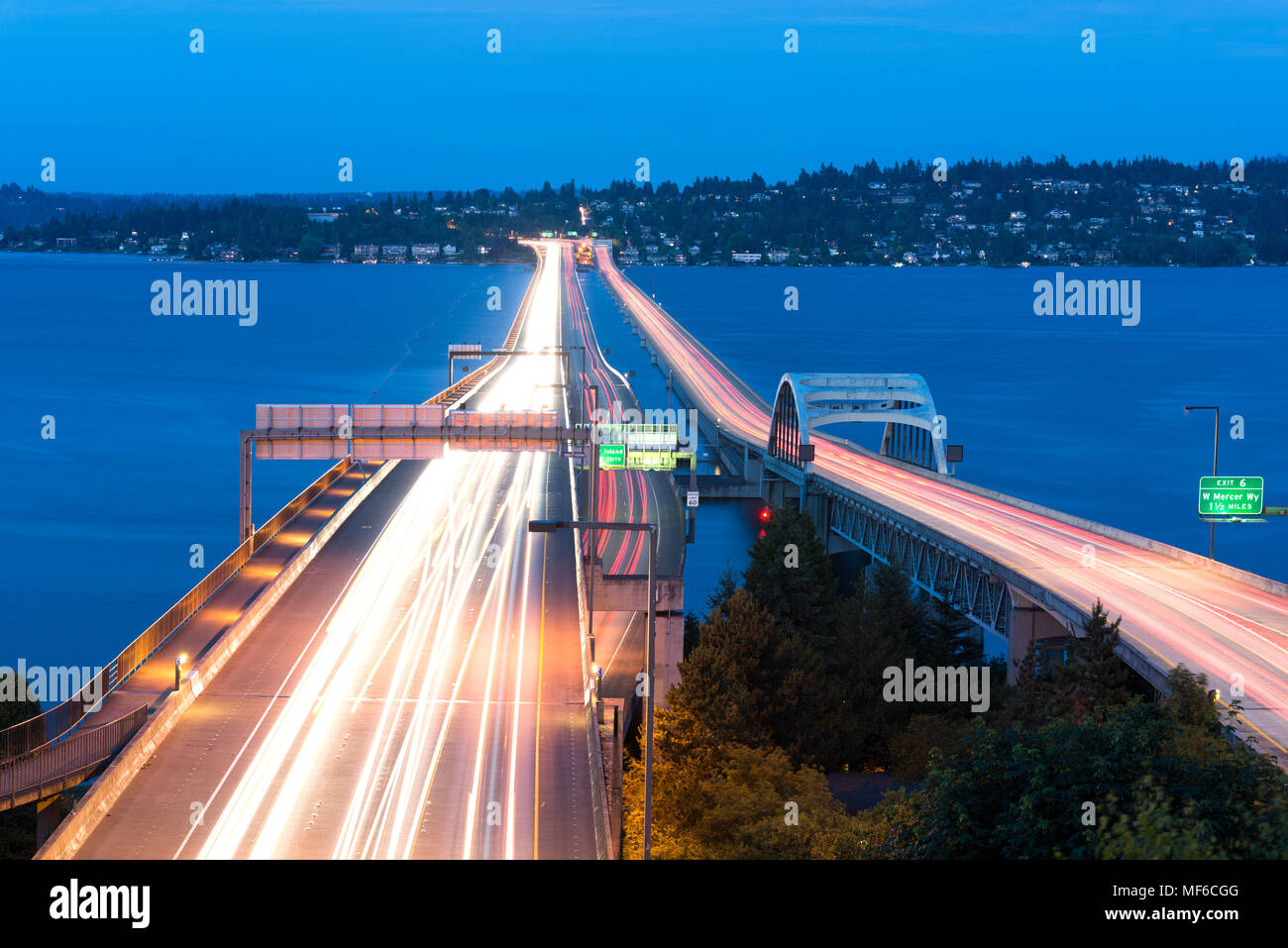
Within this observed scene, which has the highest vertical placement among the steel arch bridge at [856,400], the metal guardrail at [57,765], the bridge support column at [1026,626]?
the steel arch bridge at [856,400]

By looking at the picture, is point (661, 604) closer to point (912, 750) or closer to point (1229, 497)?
point (912, 750)

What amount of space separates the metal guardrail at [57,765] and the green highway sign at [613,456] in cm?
3520

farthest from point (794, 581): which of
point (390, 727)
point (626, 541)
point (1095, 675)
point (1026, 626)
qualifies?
point (390, 727)

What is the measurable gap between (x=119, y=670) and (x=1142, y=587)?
26683mm

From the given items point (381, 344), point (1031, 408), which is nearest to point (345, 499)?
point (1031, 408)

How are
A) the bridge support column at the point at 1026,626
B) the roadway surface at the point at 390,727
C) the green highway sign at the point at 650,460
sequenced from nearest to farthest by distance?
the roadway surface at the point at 390,727
the bridge support column at the point at 1026,626
the green highway sign at the point at 650,460

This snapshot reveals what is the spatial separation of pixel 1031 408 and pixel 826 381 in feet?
192

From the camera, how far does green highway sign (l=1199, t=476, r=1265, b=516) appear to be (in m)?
42.3

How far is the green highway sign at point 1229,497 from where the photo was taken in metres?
42.3

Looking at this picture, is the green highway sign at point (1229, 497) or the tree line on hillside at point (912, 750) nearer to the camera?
the tree line on hillside at point (912, 750)

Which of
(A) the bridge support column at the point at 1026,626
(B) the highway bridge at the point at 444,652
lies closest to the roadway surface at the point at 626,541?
(B) the highway bridge at the point at 444,652

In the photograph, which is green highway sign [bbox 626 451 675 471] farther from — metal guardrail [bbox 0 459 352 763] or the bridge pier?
the bridge pier

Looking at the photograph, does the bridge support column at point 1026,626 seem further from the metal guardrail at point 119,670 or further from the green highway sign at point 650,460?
the green highway sign at point 650,460
